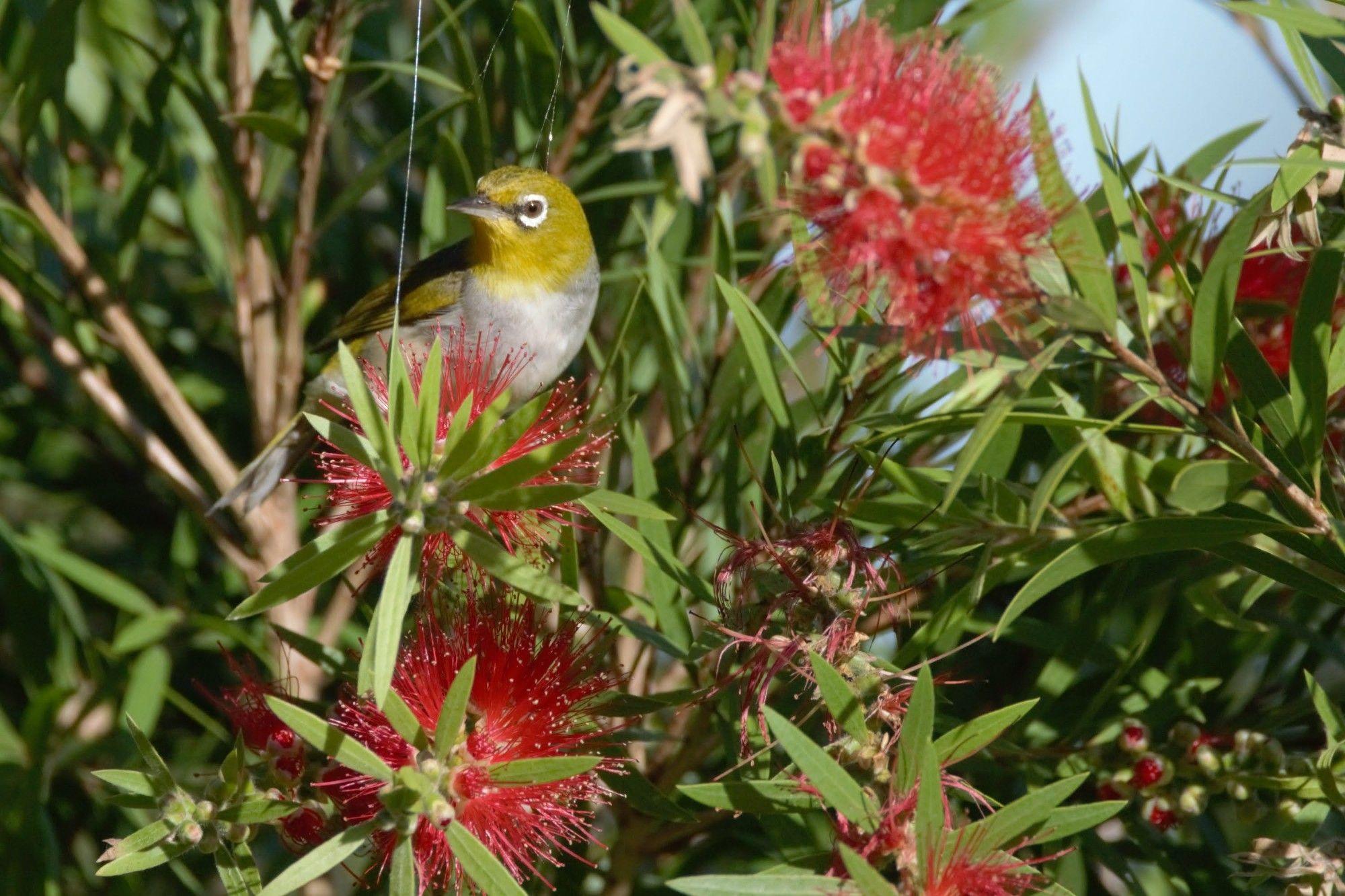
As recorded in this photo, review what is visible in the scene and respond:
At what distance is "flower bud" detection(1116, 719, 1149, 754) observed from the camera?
142 centimetres

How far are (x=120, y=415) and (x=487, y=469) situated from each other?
38.2 inches

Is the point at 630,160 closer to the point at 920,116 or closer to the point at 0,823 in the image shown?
the point at 920,116

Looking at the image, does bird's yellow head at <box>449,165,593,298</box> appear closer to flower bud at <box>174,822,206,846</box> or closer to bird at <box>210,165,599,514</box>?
bird at <box>210,165,599,514</box>

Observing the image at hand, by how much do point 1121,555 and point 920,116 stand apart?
0.45 m

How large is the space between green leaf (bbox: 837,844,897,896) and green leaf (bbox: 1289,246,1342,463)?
61 cm

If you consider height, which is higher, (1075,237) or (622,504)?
(1075,237)

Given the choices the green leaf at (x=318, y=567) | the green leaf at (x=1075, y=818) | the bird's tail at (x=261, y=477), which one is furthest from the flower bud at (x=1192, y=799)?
the bird's tail at (x=261, y=477)

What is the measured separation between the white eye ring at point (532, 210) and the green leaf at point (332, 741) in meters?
1.40

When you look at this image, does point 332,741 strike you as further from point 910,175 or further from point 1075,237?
point 1075,237

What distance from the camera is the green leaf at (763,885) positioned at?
1.02 metres

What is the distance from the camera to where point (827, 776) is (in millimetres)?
1061

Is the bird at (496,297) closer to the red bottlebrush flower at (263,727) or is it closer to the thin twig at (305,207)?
the thin twig at (305,207)

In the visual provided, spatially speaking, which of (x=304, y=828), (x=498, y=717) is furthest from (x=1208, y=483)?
(x=304, y=828)

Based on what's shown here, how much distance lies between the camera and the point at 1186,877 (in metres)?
1.52
